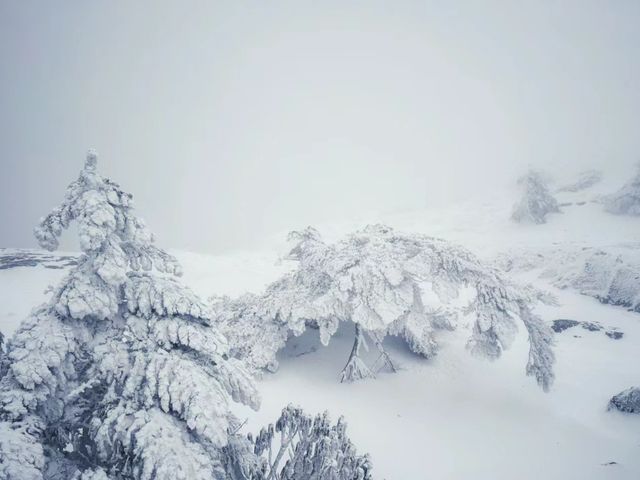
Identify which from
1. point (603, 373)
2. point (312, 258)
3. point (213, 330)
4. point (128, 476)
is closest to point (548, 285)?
point (603, 373)

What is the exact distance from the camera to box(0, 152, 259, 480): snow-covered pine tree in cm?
252

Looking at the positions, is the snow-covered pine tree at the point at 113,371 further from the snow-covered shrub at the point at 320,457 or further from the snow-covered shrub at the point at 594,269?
the snow-covered shrub at the point at 594,269

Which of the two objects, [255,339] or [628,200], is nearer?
[255,339]

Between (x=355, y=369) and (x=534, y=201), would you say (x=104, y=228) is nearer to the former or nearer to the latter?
(x=355, y=369)

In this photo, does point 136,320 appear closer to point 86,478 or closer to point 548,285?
point 86,478

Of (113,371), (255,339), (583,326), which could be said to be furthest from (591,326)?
(113,371)

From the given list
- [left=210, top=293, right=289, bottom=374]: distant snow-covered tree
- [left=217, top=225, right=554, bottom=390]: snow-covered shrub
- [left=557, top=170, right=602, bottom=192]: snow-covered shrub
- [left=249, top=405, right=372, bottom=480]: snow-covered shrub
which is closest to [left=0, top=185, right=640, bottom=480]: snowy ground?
[left=210, top=293, right=289, bottom=374]: distant snow-covered tree

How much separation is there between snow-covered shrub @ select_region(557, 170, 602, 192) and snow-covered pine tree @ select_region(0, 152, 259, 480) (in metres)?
39.3

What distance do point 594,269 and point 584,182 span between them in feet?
77.1

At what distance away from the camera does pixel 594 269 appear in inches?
582

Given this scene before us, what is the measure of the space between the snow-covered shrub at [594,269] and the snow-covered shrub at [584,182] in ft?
59.7

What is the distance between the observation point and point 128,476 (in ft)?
8.42

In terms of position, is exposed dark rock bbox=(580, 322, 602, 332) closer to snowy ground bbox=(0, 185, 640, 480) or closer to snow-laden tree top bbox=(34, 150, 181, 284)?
snowy ground bbox=(0, 185, 640, 480)

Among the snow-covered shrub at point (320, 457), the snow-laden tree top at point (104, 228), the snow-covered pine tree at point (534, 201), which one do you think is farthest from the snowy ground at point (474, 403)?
the snow-covered pine tree at point (534, 201)
